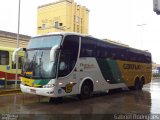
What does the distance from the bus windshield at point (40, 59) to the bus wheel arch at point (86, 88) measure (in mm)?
2388

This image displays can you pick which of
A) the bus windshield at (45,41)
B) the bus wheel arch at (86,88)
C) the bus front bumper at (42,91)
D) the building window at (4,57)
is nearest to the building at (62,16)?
the building window at (4,57)

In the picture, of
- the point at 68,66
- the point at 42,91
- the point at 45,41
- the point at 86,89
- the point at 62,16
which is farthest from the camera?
the point at 62,16

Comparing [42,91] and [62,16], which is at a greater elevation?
[62,16]

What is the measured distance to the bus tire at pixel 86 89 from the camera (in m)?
14.6

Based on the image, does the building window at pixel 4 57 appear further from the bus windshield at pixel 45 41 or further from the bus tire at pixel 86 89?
the bus tire at pixel 86 89

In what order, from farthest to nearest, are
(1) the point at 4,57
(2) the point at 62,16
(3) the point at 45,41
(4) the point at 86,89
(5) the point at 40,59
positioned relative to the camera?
(2) the point at 62,16 < (1) the point at 4,57 < (4) the point at 86,89 < (3) the point at 45,41 < (5) the point at 40,59

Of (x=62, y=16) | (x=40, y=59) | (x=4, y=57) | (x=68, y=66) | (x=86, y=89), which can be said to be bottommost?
(x=86, y=89)

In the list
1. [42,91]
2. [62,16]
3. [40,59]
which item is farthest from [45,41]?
[62,16]

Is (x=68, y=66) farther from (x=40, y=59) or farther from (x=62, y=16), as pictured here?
(x=62, y=16)

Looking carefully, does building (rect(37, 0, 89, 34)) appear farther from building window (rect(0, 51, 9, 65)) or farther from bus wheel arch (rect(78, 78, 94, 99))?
bus wheel arch (rect(78, 78, 94, 99))

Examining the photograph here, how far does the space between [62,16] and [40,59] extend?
47749 millimetres

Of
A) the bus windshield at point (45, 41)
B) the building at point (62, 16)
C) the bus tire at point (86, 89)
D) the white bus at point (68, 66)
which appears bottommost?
the bus tire at point (86, 89)

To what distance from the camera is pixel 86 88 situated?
49.1 feet

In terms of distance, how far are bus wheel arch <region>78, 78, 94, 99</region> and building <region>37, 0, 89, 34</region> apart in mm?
42440
